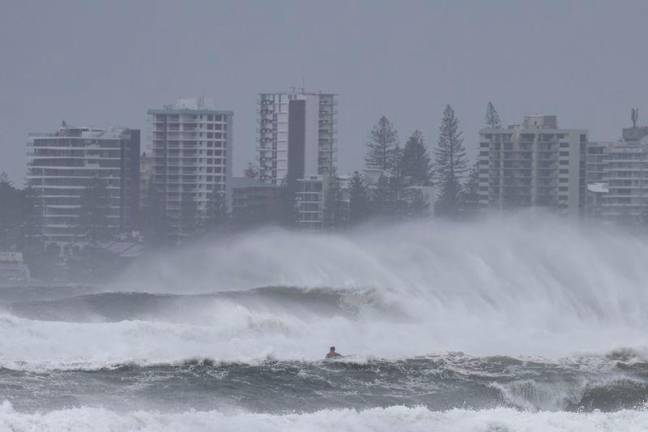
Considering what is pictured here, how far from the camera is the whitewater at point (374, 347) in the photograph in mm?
31922

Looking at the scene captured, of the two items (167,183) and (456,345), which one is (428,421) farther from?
(167,183)

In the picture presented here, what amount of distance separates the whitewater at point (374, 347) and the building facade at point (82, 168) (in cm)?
5928

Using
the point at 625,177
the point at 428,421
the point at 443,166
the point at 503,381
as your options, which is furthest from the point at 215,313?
the point at 625,177

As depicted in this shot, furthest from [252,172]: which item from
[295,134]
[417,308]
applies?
[417,308]

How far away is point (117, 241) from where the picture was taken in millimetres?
114438

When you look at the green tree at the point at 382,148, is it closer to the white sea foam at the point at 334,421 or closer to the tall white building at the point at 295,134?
the tall white building at the point at 295,134

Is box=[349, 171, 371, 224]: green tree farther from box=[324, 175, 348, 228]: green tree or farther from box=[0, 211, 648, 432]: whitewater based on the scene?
box=[0, 211, 648, 432]: whitewater

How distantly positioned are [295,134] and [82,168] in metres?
30.2

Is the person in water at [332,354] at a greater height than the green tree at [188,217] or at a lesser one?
lesser

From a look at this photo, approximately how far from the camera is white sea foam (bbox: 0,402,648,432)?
29.3 metres

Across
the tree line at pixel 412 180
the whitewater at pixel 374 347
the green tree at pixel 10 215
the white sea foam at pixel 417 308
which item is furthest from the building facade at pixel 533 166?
the whitewater at pixel 374 347

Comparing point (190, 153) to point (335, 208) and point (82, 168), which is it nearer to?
point (82, 168)

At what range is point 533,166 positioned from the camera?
405 ft

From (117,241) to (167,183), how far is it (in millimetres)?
15458
